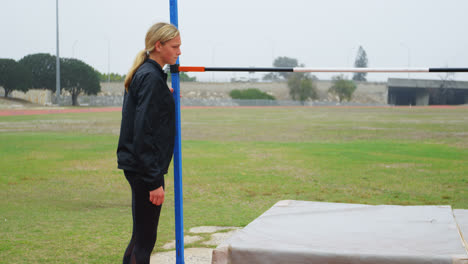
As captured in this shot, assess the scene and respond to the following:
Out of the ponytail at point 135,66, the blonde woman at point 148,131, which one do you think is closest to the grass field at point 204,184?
the blonde woman at point 148,131

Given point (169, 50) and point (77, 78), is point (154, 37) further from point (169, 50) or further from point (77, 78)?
point (77, 78)

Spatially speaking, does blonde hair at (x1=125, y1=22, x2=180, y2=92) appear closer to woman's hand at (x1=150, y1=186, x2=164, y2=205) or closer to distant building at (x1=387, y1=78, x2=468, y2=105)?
woman's hand at (x1=150, y1=186, x2=164, y2=205)

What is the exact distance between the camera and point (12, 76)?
143 ft

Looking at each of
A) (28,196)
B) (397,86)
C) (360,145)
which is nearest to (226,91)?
(397,86)

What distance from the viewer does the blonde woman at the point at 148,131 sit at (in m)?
2.62

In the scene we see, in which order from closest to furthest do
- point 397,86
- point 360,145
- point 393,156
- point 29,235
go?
point 29,235, point 393,156, point 360,145, point 397,86

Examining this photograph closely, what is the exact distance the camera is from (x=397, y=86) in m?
73.9

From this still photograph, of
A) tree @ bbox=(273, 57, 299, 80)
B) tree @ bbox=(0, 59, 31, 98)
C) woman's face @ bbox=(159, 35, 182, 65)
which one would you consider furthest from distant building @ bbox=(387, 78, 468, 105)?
woman's face @ bbox=(159, 35, 182, 65)

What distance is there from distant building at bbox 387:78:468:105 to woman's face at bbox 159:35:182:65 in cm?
5530

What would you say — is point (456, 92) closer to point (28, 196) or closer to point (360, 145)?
point (360, 145)

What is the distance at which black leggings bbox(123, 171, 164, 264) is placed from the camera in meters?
2.77

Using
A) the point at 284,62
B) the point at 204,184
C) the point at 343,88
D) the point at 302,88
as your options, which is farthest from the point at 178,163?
the point at 343,88

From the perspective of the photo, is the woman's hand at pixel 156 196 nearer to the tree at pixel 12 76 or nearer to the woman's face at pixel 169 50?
the woman's face at pixel 169 50

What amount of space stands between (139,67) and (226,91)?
94.3 meters
